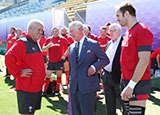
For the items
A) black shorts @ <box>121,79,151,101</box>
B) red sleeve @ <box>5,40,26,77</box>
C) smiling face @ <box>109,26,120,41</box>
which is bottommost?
black shorts @ <box>121,79,151,101</box>

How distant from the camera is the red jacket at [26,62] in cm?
258

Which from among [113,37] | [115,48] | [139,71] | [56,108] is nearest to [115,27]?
[113,37]

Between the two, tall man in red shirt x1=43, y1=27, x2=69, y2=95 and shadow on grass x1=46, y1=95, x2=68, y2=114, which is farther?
tall man in red shirt x1=43, y1=27, x2=69, y2=95

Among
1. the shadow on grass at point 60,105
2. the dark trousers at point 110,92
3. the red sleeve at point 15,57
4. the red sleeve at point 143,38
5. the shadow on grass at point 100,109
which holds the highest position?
the red sleeve at point 143,38

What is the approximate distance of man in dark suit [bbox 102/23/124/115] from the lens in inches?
119

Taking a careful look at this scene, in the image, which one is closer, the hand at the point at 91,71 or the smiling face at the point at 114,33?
the hand at the point at 91,71

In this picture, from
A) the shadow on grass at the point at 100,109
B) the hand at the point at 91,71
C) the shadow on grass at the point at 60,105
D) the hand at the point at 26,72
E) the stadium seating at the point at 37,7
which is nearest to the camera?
the hand at the point at 91,71

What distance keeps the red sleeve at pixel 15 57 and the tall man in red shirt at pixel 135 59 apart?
4.70ft

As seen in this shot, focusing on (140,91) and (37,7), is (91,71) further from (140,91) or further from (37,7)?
(37,7)

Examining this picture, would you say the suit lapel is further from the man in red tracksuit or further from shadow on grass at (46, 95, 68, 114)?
shadow on grass at (46, 95, 68, 114)

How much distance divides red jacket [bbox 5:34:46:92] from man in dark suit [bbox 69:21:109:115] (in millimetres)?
550

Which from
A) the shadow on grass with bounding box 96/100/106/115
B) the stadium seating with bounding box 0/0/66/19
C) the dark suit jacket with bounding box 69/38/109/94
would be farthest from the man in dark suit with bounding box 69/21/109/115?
the stadium seating with bounding box 0/0/66/19

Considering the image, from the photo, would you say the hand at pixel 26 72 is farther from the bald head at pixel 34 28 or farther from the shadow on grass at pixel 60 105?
the shadow on grass at pixel 60 105

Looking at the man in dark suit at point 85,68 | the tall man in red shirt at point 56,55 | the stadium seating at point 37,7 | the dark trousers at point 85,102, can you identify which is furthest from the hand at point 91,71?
the stadium seating at point 37,7
